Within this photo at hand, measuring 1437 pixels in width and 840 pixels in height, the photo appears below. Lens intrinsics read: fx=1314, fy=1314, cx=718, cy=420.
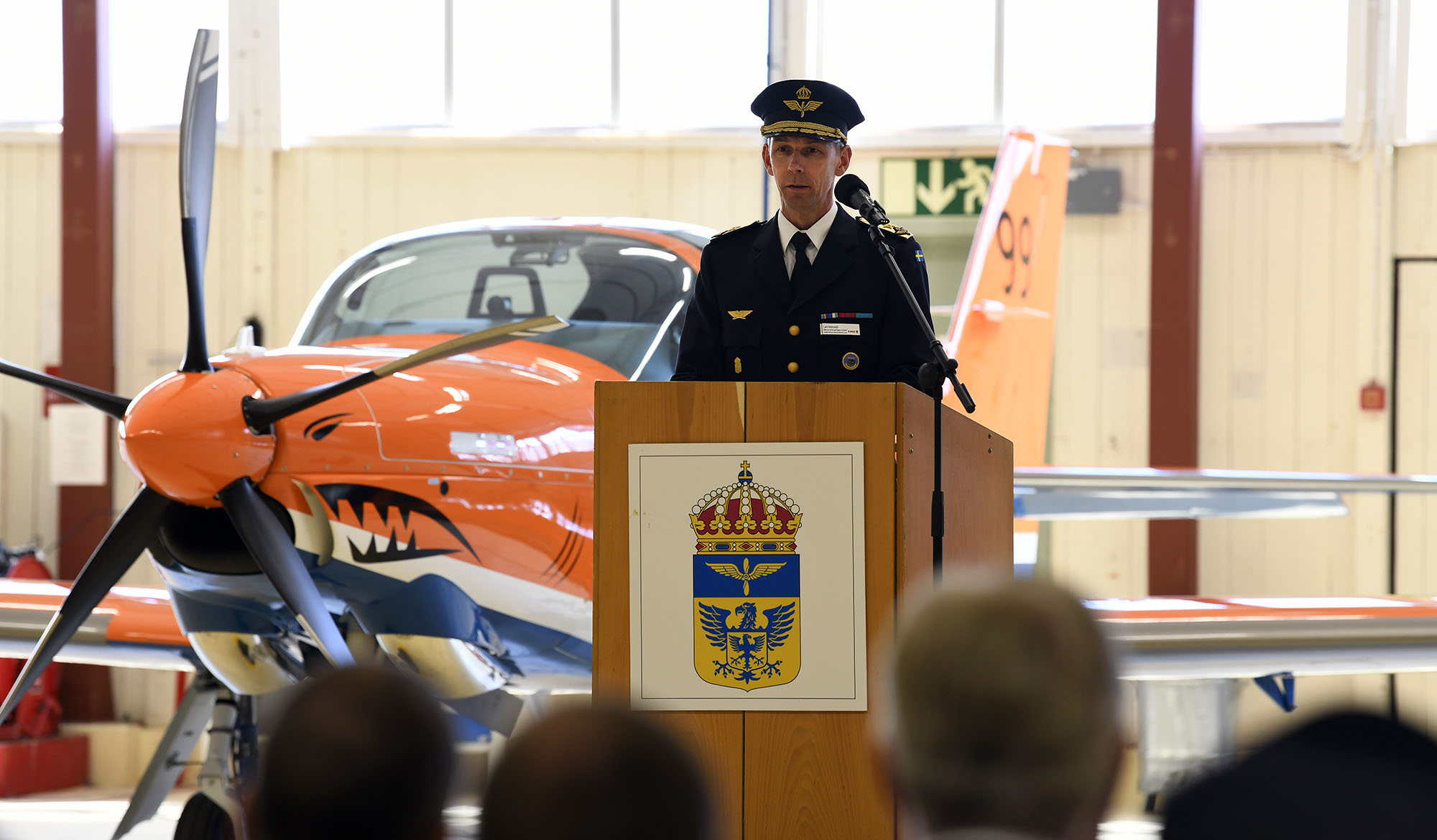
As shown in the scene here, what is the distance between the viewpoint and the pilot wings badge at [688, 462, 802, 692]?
170 cm

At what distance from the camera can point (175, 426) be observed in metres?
2.88

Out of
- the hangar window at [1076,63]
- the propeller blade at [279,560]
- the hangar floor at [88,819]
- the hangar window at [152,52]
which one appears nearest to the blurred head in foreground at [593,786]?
the propeller blade at [279,560]

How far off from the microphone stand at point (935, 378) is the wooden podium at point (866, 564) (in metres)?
0.05

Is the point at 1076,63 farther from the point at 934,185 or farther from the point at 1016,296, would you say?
the point at 1016,296

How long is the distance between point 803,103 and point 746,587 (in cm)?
115

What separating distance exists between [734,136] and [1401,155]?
14.0ft

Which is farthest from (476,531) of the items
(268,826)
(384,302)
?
(268,826)

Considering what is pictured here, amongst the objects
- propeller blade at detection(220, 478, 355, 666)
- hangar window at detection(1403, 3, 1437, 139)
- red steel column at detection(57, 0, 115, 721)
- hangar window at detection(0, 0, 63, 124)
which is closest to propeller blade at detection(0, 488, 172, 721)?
propeller blade at detection(220, 478, 355, 666)

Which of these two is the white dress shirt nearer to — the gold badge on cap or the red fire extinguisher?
the gold badge on cap

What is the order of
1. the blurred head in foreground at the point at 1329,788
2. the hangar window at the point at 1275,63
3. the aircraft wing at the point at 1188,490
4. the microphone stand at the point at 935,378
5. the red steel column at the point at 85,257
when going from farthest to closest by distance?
the hangar window at the point at 1275,63
the red steel column at the point at 85,257
the aircraft wing at the point at 1188,490
the microphone stand at the point at 935,378
the blurred head in foreground at the point at 1329,788

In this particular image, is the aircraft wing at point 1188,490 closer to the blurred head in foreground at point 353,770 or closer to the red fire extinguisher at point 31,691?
the blurred head in foreground at point 353,770

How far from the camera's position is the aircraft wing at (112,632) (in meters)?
4.65

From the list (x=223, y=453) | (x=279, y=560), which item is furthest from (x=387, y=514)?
(x=223, y=453)

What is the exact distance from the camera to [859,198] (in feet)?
7.73
